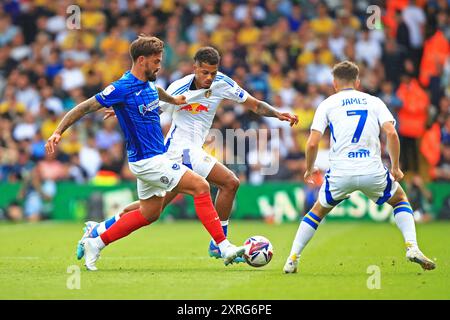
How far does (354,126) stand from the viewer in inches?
380

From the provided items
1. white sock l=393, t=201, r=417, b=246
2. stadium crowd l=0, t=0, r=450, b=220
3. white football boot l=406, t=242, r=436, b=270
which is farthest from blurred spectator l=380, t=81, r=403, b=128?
white football boot l=406, t=242, r=436, b=270

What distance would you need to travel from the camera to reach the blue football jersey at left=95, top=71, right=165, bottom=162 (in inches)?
378

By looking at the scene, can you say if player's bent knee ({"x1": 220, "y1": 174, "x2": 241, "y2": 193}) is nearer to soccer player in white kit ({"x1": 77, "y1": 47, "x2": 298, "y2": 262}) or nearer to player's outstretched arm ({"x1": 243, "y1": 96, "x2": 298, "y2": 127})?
soccer player in white kit ({"x1": 77, "y1": 47, "x2": 298, "y2": 262})

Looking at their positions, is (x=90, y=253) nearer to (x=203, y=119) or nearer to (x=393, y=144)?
(x=203, y=119)

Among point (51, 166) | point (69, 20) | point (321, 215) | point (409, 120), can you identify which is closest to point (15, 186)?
point (51, 166)

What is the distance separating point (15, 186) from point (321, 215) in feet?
38.2

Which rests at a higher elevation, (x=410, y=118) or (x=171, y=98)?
(x=410, y=118)

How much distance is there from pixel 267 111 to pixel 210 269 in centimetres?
211

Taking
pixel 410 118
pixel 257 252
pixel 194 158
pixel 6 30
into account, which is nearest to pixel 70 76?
pixel 6 30

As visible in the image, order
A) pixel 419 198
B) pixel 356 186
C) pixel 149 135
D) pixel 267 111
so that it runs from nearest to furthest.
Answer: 1. pixel 356 186
2. pixel 149 135
3. pixel 267 111
4. pixel 419 198

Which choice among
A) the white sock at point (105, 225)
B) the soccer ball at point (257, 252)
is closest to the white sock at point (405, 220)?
the soccer ball at point (257, 252)

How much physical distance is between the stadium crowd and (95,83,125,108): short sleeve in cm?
942

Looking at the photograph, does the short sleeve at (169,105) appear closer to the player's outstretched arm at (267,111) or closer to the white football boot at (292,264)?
the player's outstretched arm at (267,111)

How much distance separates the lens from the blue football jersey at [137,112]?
9609 millimetres
